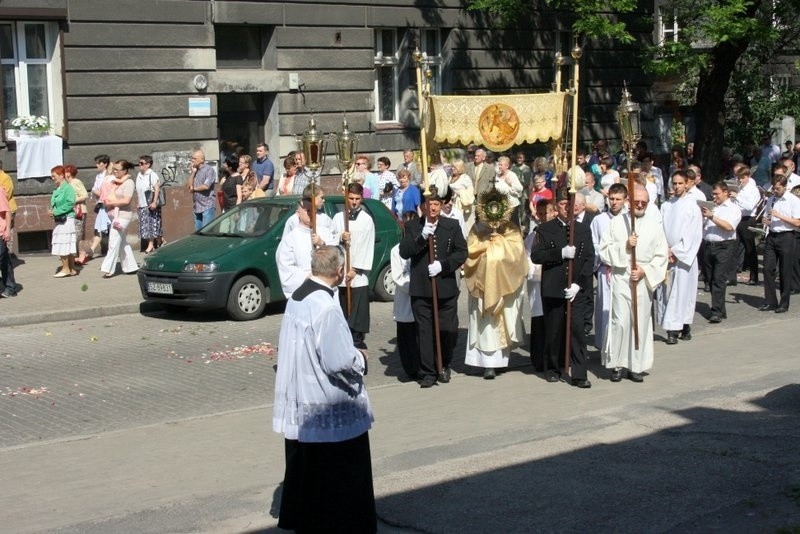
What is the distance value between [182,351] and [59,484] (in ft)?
16.7

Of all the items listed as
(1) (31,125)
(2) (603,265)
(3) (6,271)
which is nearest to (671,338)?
(2) (603,265)

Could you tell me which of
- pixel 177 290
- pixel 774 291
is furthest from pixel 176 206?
pixel 774 291

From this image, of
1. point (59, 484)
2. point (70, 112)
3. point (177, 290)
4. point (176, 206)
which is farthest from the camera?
point (176, 206)

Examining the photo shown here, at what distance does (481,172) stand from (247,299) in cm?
752

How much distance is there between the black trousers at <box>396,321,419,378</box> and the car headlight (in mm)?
4220

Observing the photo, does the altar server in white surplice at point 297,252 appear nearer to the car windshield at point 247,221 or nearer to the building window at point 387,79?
the car windshield at point 247,221

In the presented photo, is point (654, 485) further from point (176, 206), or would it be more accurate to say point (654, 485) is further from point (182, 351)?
point (176, 206)

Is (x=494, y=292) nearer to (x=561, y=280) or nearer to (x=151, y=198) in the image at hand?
(x=561, y=280)

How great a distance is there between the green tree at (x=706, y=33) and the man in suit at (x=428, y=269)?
13751 millimetres

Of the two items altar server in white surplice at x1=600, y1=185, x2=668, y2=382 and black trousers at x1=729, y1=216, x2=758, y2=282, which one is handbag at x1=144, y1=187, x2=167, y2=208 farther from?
altar server in white surplice at x1=600, y1=185, x2=668, y2=382

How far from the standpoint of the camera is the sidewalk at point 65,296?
16.2 meters

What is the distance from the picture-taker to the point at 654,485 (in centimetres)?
791

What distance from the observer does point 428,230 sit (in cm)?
1142

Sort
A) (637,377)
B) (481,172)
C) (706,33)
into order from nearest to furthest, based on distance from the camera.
Result: (637,377) → (481,172) → (706,33)
